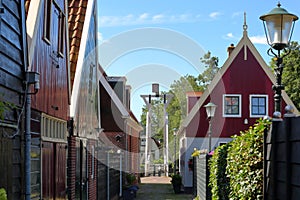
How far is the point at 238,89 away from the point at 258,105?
1220 mm

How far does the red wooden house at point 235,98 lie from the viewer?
25.6 metres

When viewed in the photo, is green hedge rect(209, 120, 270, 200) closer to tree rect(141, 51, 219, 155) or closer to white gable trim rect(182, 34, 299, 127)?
white gable trim rect(182, 34, 299, 127)

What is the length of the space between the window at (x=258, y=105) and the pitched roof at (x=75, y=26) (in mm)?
13738

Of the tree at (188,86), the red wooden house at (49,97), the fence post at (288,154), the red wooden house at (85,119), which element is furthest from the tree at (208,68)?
the fence post at (288,154)

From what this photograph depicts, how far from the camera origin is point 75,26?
1330cm

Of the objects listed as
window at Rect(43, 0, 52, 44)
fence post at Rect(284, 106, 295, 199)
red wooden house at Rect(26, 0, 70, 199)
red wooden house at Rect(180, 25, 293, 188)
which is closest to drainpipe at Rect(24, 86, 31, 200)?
red wooden house at Rect(26, 0, 70, 199)

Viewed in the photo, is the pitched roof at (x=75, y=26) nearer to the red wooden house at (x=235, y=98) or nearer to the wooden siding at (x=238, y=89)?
the red wooden house at (x=235, y=98)

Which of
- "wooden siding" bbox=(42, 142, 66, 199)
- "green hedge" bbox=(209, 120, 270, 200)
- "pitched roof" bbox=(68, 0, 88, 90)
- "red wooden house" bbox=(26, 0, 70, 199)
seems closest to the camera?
"green hedge" bbox=(209, 120, 270, 200)

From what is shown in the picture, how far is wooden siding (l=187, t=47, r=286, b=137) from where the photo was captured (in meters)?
25.7

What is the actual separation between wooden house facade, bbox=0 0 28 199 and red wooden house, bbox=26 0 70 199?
0.68 metres

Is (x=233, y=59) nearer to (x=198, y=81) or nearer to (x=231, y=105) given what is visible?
(x=231, y=105)

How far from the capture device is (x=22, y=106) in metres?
7.50

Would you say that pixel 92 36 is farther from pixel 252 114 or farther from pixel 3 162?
pixel 252 114

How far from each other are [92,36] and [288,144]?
10.7 m
